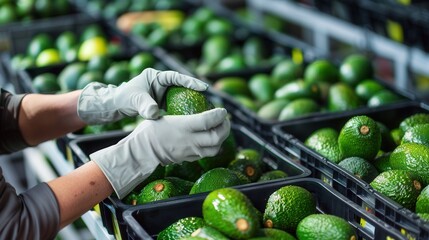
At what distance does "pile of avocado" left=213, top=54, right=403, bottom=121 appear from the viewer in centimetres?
311

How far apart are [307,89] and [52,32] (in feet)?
7.27

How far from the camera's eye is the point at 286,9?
5.68 metres

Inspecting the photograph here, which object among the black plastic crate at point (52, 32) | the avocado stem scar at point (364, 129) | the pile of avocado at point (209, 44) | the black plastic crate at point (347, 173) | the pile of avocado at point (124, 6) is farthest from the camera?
the pile of avocado at point (124, 6)

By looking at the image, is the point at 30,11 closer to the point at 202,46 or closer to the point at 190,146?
the point at 202,46

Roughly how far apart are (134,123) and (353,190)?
1.20 m

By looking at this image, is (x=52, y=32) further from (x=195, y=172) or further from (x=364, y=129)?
(x=364, y=129)

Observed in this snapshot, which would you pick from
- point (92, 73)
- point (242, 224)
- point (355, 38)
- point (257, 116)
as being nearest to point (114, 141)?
point (257, 116)

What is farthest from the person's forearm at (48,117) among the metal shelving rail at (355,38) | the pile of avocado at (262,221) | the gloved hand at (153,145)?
the metal shelving rail at (355,38)

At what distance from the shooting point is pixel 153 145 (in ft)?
6.88

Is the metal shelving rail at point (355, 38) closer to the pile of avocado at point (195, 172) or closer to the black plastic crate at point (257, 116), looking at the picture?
the black plastic crate at point (257, 116)

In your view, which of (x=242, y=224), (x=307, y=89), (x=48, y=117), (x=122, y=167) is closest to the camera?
(x=242, y=224)

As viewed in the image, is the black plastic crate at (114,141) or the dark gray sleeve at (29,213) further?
the black plastic crate at (114,141)

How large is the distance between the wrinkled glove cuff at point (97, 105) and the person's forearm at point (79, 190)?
46cm

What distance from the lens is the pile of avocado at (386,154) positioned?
208 centimetres
